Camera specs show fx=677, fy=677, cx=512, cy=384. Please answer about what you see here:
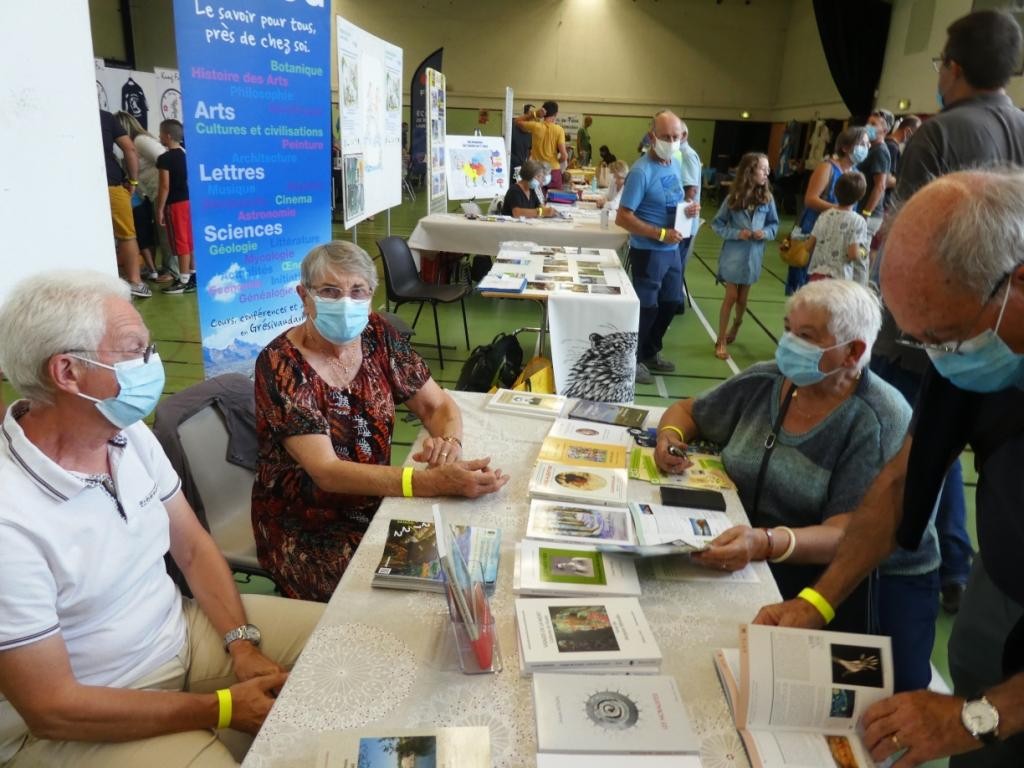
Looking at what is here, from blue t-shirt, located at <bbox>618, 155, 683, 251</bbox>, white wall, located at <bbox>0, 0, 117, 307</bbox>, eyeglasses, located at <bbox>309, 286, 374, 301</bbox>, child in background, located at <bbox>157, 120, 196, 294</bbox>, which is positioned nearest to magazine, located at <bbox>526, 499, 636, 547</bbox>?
eyeglasses, located at <bbox>309, 286, 374, 301</bbox>

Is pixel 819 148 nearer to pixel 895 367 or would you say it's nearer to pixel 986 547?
pixel 895 367

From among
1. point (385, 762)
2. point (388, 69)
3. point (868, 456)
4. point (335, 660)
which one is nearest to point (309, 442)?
point (335, 660)

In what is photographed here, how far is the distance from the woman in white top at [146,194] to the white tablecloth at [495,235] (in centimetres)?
279

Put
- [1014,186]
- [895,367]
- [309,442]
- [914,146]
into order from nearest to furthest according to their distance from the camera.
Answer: [1014,186] → [309,442] → [914,146] → [895,367]

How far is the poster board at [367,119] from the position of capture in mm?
3832

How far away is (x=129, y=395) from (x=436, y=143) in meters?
5.75

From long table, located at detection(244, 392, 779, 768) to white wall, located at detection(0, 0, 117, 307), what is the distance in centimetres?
146

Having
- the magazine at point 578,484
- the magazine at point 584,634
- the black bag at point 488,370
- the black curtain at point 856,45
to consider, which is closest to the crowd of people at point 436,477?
the magazine at point 578,484

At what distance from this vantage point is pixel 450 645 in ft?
3.98

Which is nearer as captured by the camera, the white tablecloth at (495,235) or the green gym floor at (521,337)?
the green gym floor at (521,337)

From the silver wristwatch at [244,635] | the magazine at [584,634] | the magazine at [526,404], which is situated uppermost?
the magazine at [526,404]

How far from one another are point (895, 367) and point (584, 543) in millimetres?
1793

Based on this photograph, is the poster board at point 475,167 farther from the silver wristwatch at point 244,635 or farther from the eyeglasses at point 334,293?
the silver wristwatch at point 244,635

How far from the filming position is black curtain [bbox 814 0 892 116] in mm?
12336
